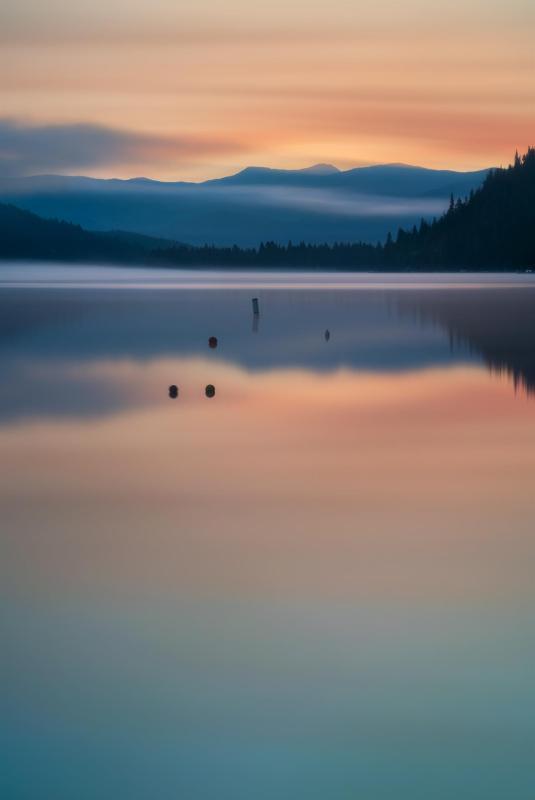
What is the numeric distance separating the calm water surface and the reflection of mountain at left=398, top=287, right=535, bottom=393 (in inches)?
382

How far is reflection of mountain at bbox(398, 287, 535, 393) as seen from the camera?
3129cm

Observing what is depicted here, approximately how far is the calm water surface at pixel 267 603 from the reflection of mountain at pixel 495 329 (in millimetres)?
9695

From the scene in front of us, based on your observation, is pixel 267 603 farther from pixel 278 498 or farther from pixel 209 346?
pixel 209 346

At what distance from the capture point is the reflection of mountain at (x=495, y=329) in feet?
103

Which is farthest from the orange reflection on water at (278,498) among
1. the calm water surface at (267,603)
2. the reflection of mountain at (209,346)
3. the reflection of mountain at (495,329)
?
the reflection of mountain at (495,329)

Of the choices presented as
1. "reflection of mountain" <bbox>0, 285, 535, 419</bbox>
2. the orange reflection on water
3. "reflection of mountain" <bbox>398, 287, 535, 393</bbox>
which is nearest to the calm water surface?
the orange reflection on water

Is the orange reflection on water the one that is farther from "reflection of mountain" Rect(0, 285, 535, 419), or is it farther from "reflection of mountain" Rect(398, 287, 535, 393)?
"reflection of mountain" Rect(398, 287, 535, 393)

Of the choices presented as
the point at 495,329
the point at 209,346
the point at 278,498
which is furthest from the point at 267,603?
the point at 495,329

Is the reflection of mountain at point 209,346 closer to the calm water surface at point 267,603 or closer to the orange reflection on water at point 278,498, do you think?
the orange reflection on water at point 278,498

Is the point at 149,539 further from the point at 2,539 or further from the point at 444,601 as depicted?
the point at 444,601

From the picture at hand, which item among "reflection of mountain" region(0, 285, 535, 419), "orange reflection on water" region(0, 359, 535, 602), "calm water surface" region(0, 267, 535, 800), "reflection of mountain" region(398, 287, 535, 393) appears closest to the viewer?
"calm water surface" region(0, 267, 535, 800)

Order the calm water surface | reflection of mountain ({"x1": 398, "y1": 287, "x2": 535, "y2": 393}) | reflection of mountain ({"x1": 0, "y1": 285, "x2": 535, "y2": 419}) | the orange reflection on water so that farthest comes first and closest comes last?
reflection of mountain ({"x1": 398, "y1": 287, "x2": 535, "y2": 393}) < reflection of mountain ({"x1": 0, "y1": 285, "x2": 535, "y2": 419}) < the orange reflection on water < the calm water surface

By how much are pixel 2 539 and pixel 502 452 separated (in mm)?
7675

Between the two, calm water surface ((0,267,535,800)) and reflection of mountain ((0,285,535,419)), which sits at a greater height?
calm water surface ((0,267,535,800))
